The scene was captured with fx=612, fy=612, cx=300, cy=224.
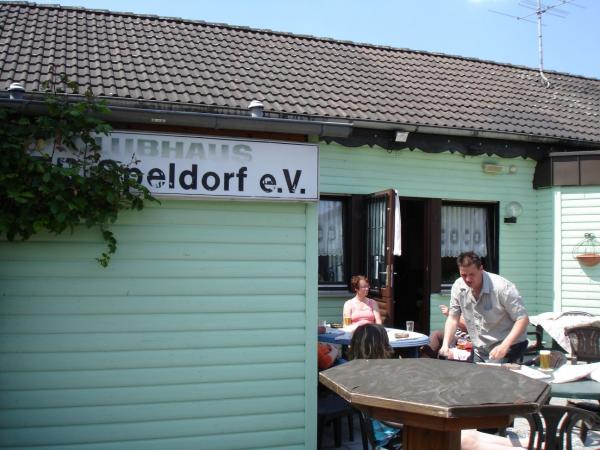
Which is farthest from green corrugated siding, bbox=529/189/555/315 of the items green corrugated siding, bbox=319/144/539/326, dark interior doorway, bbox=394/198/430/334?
dark interior doorway, bbox=394/198/430/334

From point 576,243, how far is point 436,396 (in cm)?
796

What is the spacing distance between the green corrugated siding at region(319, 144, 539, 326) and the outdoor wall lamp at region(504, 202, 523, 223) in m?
0.10

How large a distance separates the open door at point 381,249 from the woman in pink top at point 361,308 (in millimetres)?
546

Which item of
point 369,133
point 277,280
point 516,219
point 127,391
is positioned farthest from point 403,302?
point 127,391

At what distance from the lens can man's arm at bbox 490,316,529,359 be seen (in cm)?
521

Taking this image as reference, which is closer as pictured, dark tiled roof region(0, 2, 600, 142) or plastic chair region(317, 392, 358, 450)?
plastic chair region(317, 392, 358, 450)

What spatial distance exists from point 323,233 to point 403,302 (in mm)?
2552

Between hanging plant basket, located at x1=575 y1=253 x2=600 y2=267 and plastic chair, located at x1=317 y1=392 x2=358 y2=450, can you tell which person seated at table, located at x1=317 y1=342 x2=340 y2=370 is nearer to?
plastic chair, located at x1=317 y1=392 x2=358 y2=450

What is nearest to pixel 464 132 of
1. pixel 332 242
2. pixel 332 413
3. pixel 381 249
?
pixel 381 249

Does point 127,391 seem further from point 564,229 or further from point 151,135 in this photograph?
point 564,229

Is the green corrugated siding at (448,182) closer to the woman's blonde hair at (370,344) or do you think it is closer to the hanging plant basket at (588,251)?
the hanging plant basket at (588,251)

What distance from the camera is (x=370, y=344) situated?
5160 millimetres

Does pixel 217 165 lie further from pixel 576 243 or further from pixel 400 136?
pixel 576 243

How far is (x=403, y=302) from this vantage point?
10805 mm
